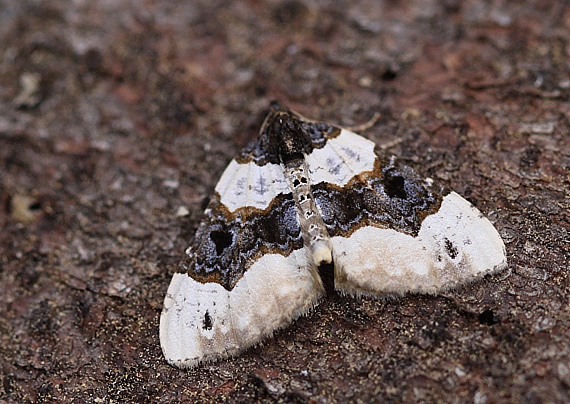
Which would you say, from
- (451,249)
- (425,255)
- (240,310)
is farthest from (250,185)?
(451,249)

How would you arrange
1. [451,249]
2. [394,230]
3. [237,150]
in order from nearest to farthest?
[451,249], [394,230], [237,150]

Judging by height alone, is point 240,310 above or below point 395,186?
below

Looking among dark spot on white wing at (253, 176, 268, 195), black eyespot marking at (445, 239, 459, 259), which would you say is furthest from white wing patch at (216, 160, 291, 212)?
black eyespot marking at (445, 239, 459, 259)

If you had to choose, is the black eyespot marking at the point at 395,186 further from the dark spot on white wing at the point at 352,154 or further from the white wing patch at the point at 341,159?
the dark spot on white wing at the point at 352,154

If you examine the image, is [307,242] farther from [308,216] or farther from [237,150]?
[237,150]

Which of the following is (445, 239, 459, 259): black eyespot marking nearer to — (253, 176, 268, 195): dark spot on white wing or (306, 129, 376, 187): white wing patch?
(306, 129, 376, 187): white wing patch

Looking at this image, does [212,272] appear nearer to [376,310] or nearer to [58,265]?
[376,310]

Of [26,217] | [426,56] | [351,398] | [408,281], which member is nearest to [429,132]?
[426,56]
